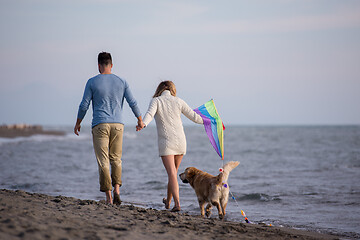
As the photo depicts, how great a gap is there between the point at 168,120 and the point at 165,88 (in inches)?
20.7

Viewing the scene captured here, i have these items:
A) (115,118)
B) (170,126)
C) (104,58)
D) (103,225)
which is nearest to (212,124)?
(170,126)

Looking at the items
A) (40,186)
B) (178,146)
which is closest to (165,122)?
(178,146)

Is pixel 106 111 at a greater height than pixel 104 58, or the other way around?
pixel 104 58

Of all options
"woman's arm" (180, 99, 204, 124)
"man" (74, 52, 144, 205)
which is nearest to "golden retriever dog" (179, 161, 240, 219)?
"woman's arm" (180, 99, 204, 124)

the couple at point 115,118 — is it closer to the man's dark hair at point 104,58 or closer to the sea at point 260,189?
the man's dark hair at point 104,58

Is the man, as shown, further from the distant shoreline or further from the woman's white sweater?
the distant shoreline

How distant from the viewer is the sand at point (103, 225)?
12.7 ft

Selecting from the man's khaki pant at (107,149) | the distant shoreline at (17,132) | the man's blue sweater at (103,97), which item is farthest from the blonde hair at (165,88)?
the distant shoreline at (17,132)

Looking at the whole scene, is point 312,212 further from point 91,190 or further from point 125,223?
point 91,190

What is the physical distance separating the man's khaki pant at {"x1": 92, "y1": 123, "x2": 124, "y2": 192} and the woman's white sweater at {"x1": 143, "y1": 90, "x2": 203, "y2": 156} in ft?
1.72

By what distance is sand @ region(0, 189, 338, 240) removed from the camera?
12.7 ft

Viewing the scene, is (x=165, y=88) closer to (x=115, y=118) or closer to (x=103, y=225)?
(x=115, y=118)

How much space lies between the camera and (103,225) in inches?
170

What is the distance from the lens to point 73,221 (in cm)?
432
